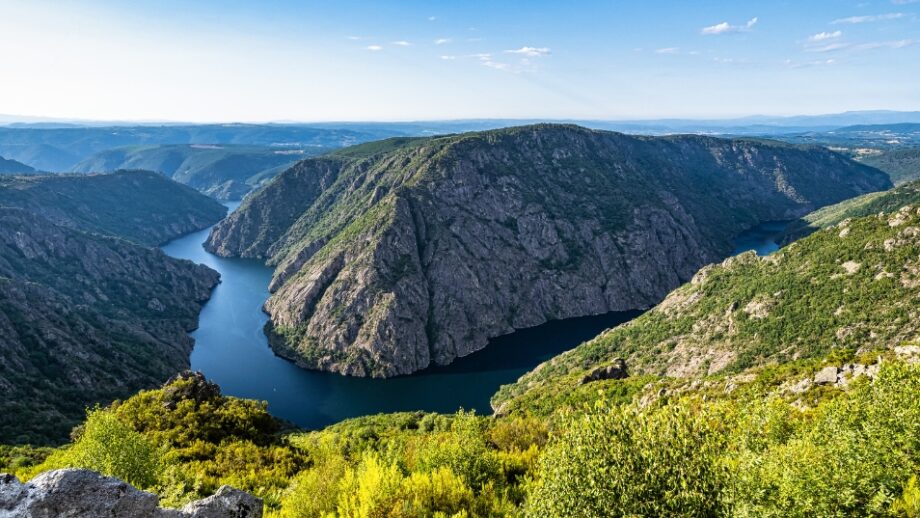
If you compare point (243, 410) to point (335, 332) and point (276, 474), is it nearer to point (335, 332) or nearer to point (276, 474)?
point (276, 474)

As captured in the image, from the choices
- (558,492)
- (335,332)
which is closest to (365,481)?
(558,492)

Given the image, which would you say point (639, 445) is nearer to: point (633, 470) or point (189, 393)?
point (633, 470)

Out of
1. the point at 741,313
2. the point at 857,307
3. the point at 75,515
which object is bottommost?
the point at 741,313

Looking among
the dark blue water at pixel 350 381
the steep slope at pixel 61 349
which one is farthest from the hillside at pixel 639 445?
the dark blue water at pixel 350 381

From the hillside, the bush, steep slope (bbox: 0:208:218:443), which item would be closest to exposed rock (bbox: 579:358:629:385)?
the hillside

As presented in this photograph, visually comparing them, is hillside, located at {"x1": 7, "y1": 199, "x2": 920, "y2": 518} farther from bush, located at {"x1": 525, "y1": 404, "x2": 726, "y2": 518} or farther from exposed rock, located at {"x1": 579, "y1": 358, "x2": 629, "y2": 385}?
exposed rock, located at {"x1": 579, "y1": 358, "x2": 629, "y2": 385}

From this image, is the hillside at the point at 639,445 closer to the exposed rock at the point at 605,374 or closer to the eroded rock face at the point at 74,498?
the exposed rock at the point at 605,374
